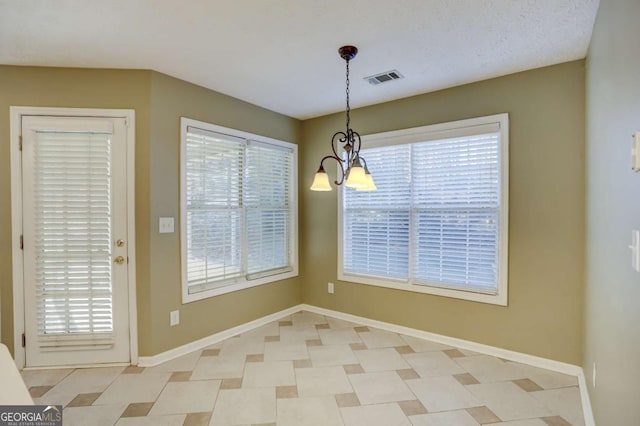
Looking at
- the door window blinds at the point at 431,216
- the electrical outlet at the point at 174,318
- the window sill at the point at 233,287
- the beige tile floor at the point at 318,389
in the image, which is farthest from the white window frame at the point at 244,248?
the door window blinds at the point at 431,216

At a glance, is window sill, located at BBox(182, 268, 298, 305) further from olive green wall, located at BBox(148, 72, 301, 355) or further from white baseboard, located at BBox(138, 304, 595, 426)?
white baseboard, located at BBox(138, 304, 595, 426)

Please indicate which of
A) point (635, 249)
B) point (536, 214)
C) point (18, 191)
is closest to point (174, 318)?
point (18, 191)

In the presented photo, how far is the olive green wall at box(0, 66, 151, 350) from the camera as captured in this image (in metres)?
2.59

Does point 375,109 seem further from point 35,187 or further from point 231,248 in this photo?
point 35,187

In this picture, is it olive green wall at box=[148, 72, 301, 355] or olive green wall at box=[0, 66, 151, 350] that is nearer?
olive green wall at box=[0, 66, 151, 350]

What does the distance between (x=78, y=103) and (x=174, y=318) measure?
204 centimetres

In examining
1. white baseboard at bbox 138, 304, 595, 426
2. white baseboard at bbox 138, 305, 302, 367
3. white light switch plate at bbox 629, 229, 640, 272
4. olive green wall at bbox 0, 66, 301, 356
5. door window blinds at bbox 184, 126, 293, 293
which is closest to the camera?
white light switch plate at bbox 629, 229, 640, 272

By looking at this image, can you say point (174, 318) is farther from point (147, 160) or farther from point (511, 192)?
point (511, 192)

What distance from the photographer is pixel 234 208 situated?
3.48m

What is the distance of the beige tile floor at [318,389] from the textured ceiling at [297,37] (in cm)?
254

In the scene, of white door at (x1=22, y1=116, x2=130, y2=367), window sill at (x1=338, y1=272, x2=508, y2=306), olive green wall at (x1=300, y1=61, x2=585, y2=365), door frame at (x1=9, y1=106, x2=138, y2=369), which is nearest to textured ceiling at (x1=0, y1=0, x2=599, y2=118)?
olive green wall at (x1=300, y1=61, x2=585, y2=365)

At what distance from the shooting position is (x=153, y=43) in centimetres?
232

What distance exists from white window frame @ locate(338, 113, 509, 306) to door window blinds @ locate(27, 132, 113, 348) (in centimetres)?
255

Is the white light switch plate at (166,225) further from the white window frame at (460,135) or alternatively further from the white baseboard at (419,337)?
the white window frame at (460,135)
